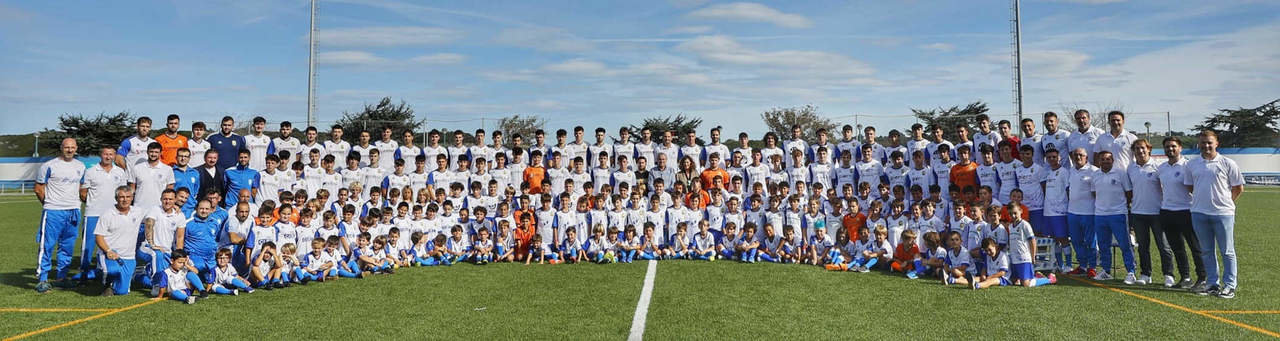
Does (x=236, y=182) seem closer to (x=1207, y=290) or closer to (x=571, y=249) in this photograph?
(x=571, y=249)

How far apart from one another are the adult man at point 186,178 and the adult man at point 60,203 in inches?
39.5

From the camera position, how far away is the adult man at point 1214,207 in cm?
674

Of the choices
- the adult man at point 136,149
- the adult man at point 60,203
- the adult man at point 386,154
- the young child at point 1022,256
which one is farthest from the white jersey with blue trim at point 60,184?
the young child at point 1022,256

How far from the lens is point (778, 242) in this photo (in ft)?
32.5

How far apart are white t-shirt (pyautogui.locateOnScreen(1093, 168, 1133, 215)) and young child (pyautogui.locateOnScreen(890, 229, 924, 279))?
78.1 inches

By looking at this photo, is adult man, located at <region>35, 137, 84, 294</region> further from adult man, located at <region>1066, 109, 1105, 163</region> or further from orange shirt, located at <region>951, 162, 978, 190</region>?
adult man, located at <region>1066, 109, 1105, 163</region>

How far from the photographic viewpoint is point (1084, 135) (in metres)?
8.84

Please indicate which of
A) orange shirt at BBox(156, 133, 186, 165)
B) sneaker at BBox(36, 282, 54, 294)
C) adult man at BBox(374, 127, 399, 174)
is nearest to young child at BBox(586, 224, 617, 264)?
adult man at BBox(374, 127, 399, 174)

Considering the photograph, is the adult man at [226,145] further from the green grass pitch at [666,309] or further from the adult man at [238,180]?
the green grass pitch at [666,309]

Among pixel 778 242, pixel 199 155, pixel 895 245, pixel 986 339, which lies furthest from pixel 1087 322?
pixel 199 155

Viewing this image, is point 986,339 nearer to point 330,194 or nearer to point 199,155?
point 330,194

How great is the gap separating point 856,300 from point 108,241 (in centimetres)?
758

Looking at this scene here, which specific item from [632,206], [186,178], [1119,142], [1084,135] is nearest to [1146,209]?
[1119,142]

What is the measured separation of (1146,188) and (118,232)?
1091 centimetres
